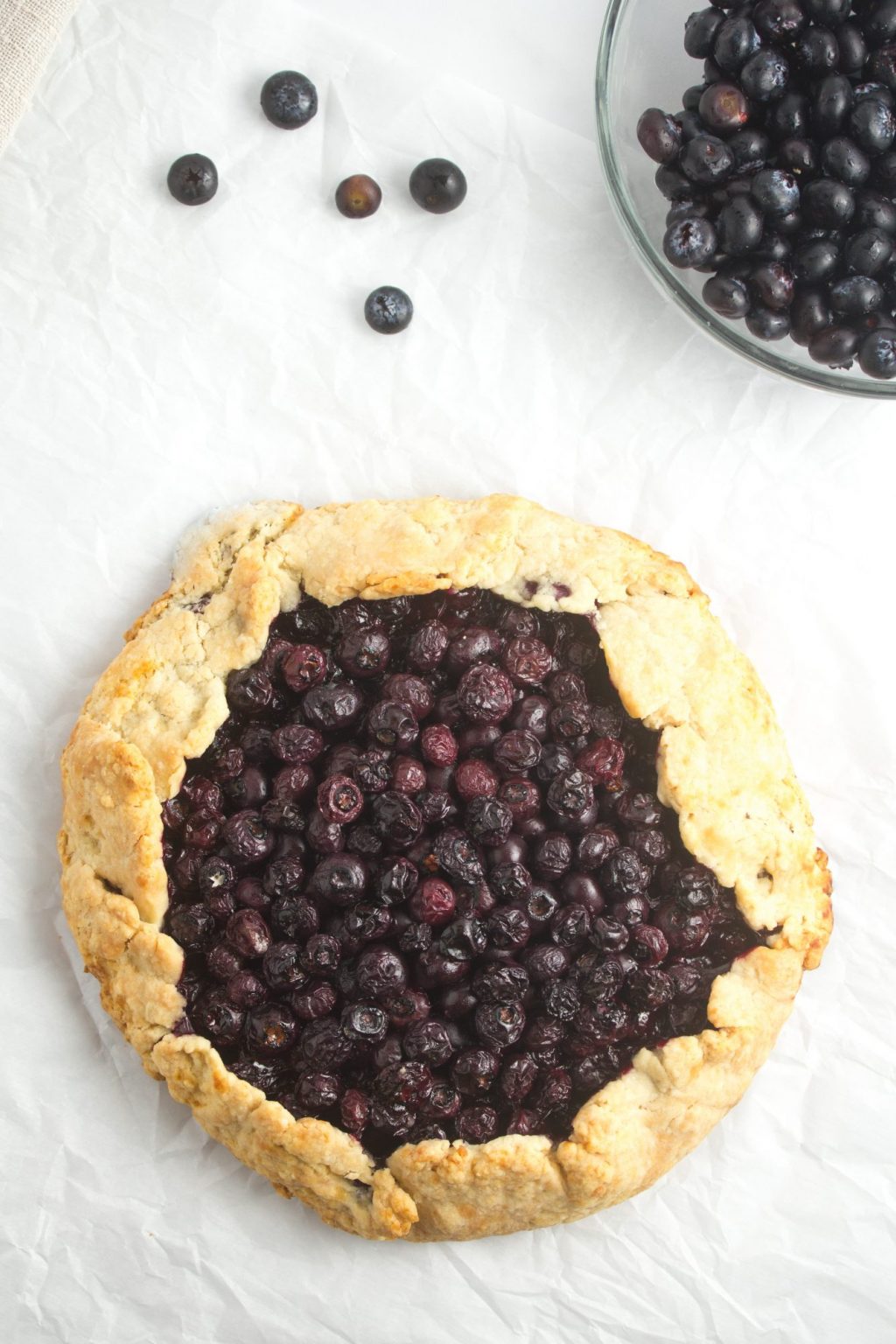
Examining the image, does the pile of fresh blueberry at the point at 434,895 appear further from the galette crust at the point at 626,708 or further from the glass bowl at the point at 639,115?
the glass bowl at the point at 639,115

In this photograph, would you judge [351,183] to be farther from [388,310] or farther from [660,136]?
[660,136]

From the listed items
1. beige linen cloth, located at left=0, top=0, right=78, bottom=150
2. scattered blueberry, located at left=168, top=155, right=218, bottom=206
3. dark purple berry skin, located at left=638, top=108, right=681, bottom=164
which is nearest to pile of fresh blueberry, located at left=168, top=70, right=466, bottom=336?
scattered blueberry, located at left=168, top=155, right=218, bottom=206

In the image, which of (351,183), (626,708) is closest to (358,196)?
(351,183)

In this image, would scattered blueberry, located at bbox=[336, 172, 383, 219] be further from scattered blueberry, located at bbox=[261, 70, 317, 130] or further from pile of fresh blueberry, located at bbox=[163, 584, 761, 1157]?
pile of fresh blueberry, located at bbox=[163, 584, 761, 1157]

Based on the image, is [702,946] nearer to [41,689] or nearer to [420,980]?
[420,980]

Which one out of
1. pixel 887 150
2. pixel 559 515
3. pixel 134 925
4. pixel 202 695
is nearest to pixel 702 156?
pixel 887 150
